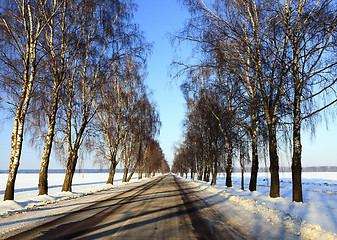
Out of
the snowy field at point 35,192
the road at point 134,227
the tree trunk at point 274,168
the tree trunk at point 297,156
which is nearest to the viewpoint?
the road at point 134,227

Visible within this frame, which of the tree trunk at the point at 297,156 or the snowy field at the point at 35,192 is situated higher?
the tree trunk at the point at 297,156

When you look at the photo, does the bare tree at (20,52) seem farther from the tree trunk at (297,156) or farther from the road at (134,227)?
the tree trunk at (297,156)

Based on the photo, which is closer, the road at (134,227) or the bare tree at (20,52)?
the road at (134,227)

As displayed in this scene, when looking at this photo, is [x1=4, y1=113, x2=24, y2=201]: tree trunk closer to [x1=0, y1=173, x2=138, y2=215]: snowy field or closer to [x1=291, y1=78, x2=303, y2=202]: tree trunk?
[x1=0, y1=173, x2=138, y2=215]: snowy field

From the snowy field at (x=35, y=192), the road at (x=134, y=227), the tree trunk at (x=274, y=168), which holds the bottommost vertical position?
the snowy field at (x=35, y=192)

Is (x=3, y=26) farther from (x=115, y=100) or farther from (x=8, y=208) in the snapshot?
(x=115, y=100)

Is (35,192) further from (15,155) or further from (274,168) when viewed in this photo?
(274,168)

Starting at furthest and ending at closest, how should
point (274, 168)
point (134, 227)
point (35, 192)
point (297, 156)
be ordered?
point (35, 192) < point (274, 168) < point (297, 156) < point (134, 227)

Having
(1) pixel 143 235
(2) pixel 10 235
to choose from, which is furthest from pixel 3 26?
(1) pixel 143 235

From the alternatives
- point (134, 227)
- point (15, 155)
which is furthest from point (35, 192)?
point (134, 227)

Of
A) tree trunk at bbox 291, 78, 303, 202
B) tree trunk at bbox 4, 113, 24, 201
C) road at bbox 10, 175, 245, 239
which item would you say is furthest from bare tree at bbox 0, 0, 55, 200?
tree trunk at bbox 291, 78, 303, 202

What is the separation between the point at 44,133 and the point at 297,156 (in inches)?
538

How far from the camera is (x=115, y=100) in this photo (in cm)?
2152

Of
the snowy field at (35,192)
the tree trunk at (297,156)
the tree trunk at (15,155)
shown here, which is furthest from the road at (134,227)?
the tree trunk at (15,155)
